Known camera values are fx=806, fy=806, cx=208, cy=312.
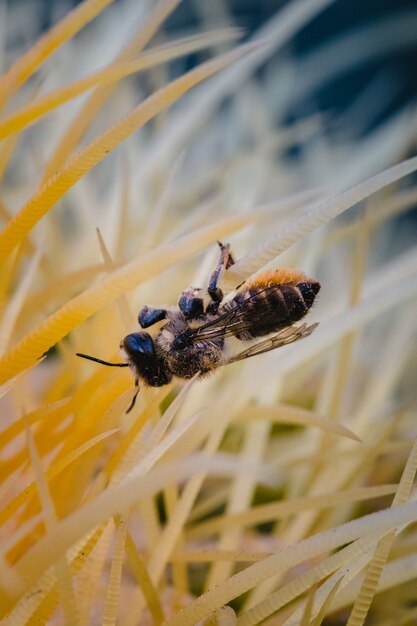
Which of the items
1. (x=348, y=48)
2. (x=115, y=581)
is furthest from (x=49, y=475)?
(x=348, y=48)

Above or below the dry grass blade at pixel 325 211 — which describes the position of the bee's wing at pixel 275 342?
below

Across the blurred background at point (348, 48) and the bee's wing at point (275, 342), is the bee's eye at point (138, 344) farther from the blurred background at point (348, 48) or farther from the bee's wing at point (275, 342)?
the blurred background at point (348, 48)

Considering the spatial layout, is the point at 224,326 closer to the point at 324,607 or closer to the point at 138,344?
the point at 138,344

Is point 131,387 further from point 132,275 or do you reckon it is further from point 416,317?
point 416,317

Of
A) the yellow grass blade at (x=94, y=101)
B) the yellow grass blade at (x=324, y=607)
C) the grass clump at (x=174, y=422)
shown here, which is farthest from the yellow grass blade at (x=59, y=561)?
the yellow grass blade at (x=94, y=101)

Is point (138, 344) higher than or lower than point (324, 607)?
higher

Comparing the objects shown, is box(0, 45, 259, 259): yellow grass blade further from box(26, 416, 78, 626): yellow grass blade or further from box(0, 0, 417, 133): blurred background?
box(0, 0, 417, 133): blurred background
